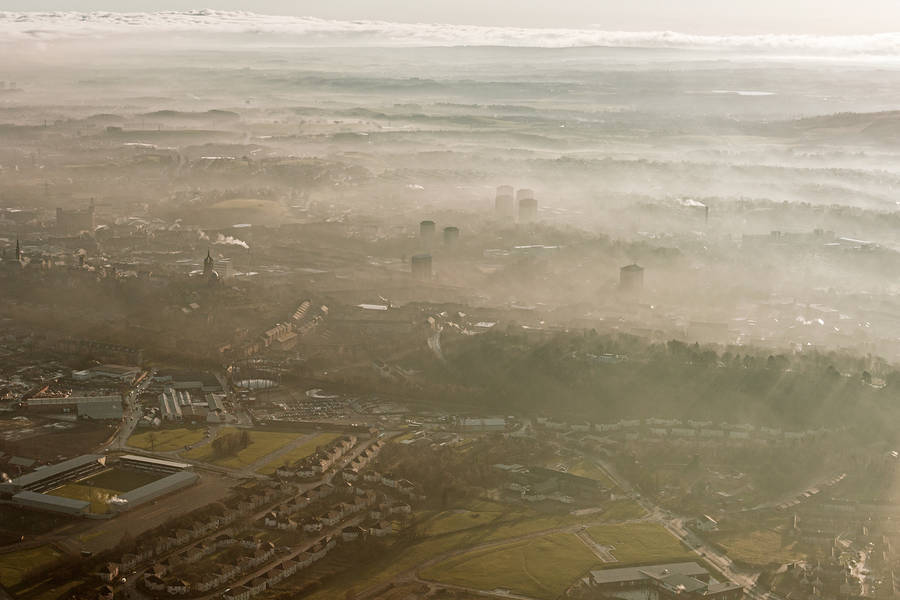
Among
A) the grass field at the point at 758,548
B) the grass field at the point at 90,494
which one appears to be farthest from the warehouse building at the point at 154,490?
the grass field at the point at 758,548

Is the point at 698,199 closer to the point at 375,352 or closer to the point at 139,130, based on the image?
the point at 375,352

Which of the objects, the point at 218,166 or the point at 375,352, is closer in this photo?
the point at 375,352

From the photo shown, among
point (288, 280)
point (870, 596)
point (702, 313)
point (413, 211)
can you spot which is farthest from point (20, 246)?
point (870, 596)

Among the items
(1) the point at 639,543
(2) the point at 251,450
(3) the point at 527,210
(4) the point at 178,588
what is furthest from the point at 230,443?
(3) the point at 527,210

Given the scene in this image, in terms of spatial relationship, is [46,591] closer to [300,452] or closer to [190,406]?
[300,452]

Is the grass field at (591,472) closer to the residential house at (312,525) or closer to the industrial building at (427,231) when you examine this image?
the residential house at (312,525)
